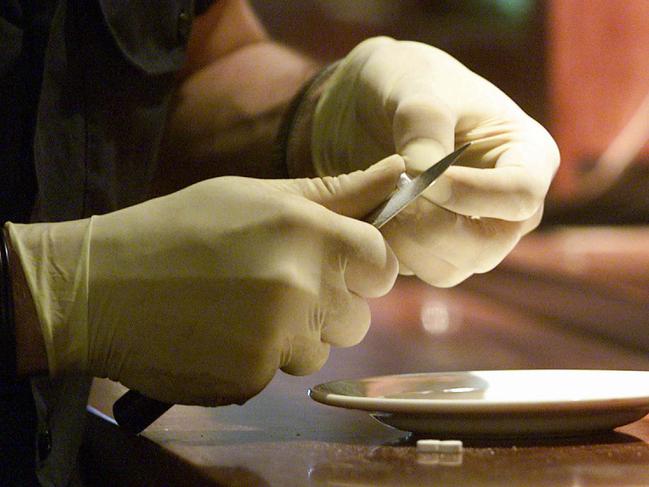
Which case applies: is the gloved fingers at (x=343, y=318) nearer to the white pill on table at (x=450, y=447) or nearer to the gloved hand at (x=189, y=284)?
the gloved hand at (x=189, y=284)

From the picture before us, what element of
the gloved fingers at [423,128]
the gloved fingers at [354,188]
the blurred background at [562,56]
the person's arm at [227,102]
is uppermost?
the gloved fingers at [354,188]

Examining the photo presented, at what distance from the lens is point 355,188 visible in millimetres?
878

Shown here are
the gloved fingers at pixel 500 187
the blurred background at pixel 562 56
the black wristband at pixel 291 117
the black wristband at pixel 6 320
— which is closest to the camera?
the black wristband at pixel 6 320

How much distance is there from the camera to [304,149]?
4.96 feet

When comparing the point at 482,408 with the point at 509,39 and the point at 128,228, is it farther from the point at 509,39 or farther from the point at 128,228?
the point at 509,39

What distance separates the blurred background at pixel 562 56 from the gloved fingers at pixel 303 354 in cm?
240

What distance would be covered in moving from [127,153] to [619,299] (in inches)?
58.9

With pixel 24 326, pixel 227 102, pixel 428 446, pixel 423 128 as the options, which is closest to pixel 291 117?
pixel 227 102

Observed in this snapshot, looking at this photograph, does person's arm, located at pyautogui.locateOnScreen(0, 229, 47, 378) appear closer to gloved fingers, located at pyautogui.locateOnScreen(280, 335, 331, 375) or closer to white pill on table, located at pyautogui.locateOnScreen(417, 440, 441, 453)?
gloved fingers, located at pyautogui.locateOnScreen(280, 335, 331, 375)

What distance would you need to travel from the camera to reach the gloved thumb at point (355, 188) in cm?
88

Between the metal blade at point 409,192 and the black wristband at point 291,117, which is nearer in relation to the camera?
the metal blade at point 409,192

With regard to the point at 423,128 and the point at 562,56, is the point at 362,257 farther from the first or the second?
the point at 562,56

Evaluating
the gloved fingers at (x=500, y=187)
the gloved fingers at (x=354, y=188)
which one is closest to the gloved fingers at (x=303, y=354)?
the gloved fingers at (x=354, y=188)

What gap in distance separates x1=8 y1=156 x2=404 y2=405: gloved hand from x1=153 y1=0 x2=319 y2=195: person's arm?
71 centimetres
